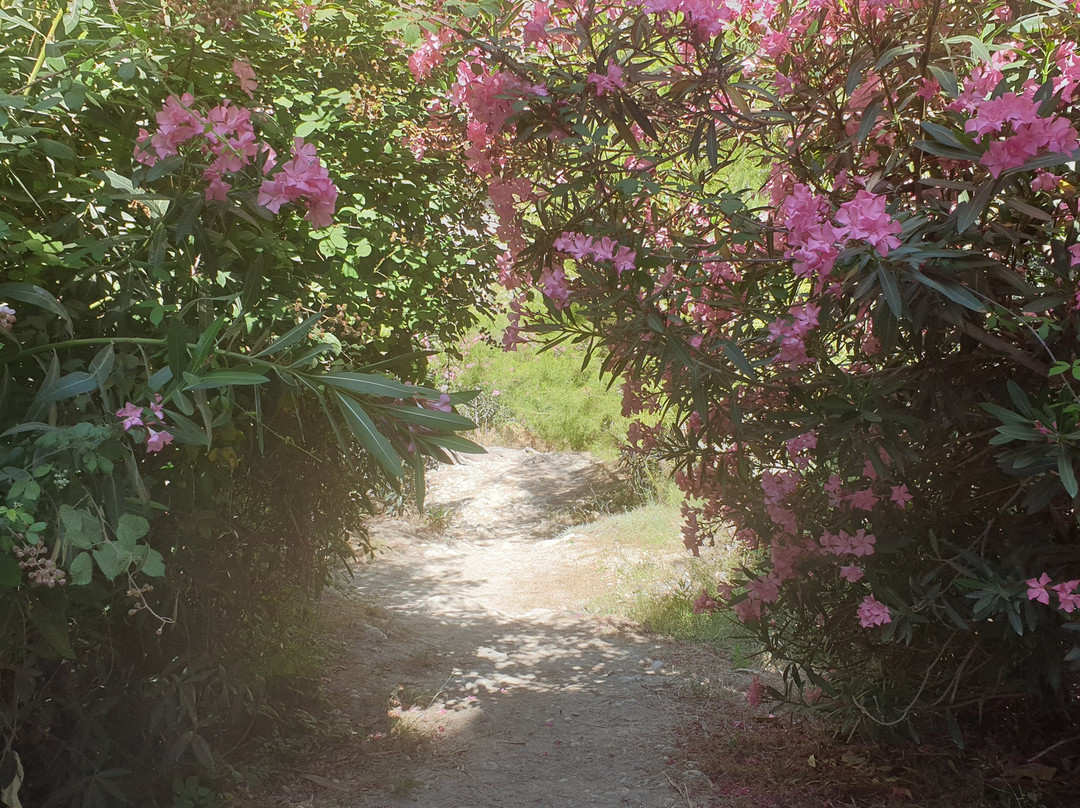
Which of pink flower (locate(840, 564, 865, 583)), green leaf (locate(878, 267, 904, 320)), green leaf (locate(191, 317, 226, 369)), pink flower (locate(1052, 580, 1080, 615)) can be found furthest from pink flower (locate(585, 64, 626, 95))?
A: pink flower (locate(1052, 580, 1080, 615))

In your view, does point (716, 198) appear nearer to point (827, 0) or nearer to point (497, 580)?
point (827, 0)

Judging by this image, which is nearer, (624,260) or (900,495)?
(624,260)

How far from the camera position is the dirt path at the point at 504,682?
110 inches

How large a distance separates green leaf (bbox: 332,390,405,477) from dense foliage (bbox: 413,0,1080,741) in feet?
2.09

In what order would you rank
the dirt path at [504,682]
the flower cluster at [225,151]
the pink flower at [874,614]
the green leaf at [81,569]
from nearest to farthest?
the green leaf at [81,569] < the flower cluster at [225,151] < the pink flower at [874,614] < the dirt path at [504,682]

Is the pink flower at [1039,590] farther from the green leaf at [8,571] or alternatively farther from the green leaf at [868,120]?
the green leaf at [8,571]

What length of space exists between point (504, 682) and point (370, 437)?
2.62m

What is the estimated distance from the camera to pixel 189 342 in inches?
66.8

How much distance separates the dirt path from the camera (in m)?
2.80

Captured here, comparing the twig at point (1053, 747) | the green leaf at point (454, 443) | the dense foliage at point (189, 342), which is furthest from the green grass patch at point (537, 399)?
the green leaf at point (454, 443)

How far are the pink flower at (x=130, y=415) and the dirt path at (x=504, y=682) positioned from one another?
1.63 m

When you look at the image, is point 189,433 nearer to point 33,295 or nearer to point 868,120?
point 33,295

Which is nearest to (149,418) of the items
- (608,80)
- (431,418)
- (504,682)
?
(431,418)

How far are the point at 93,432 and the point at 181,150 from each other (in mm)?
636
